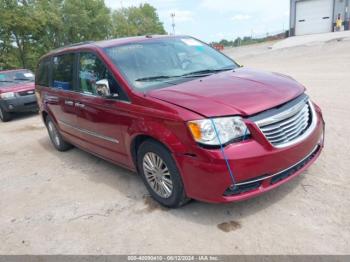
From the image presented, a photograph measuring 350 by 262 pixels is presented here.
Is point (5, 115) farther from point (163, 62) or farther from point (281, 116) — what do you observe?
point (281, 116)

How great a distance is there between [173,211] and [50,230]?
1.33m

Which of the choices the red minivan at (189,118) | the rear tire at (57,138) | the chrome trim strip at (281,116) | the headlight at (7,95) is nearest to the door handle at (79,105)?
the red minivan at (189,118)

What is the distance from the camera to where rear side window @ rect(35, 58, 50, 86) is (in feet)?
20.1

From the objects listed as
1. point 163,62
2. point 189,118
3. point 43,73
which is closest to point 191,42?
point 163,62

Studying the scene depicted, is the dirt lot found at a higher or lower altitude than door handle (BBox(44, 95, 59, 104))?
lower

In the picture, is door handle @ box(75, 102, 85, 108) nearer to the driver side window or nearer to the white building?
the driver side window

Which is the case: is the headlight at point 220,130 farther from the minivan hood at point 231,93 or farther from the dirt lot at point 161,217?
the dirt lot at point 161,217

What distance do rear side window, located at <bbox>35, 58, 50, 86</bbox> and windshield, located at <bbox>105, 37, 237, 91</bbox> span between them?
2336 millimetres

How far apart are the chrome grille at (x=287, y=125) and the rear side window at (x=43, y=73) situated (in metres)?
4.40

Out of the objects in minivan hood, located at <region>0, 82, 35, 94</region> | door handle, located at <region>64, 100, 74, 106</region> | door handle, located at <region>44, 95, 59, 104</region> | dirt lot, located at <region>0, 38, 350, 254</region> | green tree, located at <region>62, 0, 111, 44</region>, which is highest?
green tree, located at <region>62, 0, 111, 44</region>

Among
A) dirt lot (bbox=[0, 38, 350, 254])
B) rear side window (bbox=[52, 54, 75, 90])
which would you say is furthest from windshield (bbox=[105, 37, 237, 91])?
dirt lot (bbox=[0, 38, 350, 254])

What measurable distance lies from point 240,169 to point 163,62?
188 centimetres

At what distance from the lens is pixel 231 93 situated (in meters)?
3.30

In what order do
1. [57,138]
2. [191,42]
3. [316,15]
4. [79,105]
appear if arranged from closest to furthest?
[79,105] → [191,42] → [57,138] → [316,15]
